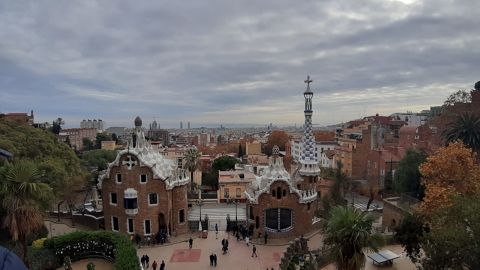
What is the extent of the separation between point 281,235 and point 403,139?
4245cm

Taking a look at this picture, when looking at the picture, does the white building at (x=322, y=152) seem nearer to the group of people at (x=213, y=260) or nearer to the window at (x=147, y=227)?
the window at (x=147, y=227)

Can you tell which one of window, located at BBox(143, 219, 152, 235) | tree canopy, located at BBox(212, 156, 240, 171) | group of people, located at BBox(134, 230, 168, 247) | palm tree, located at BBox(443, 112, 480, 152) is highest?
palm tree, located at BBox(443, 112, 480, 152)

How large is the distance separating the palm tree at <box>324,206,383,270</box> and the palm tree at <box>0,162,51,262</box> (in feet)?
48.9

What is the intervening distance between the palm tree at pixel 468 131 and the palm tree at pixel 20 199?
3488cm

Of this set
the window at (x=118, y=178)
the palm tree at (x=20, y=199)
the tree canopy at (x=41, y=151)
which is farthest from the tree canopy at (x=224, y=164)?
the palm tree at (x=20, y=199)

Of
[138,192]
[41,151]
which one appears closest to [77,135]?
[41,151]

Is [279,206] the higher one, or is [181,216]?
[279,206]

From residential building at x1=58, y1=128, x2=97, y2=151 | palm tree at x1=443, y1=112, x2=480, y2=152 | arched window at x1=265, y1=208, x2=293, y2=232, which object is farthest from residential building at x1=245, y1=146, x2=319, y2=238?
residential building at x1=58, y1=128, x2=97, y2=151

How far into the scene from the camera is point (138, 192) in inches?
1309

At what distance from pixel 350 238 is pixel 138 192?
866 inches

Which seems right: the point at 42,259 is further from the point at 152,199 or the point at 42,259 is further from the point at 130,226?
the point at 152,199

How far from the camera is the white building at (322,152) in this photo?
7544 centimetres

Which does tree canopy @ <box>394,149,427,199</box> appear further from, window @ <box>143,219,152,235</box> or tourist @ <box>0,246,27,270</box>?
tourist @ <box>0,246,27,270</box>

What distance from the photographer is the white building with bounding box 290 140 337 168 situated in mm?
75438
